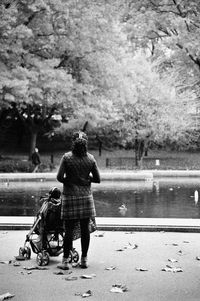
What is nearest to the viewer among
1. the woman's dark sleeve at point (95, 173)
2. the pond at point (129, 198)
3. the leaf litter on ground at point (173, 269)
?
the leaf litter on ground at point (173, 269)

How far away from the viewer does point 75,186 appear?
6.93 metres

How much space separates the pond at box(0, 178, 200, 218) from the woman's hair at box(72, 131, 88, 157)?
688 centimetres

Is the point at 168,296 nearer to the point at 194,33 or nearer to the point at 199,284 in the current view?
the point at 199,284

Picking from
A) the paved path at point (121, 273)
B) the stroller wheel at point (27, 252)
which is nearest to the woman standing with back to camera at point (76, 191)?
the paved path at point (121, 273)

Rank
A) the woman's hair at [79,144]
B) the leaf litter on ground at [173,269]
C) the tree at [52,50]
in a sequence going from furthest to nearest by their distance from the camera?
the tree at [52,50]
the woman's hair at [79,144]
the leaf litter on ground at [173,269]

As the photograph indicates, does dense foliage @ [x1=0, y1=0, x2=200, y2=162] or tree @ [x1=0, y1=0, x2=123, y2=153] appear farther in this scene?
tree @ [x1=0, y1=0, x2=123, y2=153]

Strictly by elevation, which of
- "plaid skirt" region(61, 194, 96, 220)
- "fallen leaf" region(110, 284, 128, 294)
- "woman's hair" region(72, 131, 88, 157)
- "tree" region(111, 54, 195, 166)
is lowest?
"fallen leaf" region(110, 284, 128, 294)

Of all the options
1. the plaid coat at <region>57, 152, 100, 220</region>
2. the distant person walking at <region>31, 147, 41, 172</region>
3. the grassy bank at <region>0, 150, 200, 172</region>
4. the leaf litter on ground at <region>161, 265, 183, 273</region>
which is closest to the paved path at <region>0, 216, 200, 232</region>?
the leaf litter on ground at <region>161, 265, 183, 273</region>

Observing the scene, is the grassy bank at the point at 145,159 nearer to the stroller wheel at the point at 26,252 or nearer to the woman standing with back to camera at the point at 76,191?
the stroller wheel at the point at 26,252

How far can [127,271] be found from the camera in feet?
22.2

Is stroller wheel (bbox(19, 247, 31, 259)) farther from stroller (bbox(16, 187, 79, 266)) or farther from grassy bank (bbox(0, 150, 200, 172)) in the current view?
grassy bank (bbox(0, 150, 200, 172))

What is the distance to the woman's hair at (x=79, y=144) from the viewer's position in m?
6.86

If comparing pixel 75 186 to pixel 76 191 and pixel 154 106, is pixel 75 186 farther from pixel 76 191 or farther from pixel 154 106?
pixel 154 106

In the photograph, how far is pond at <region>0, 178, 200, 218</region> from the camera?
14203 mm
